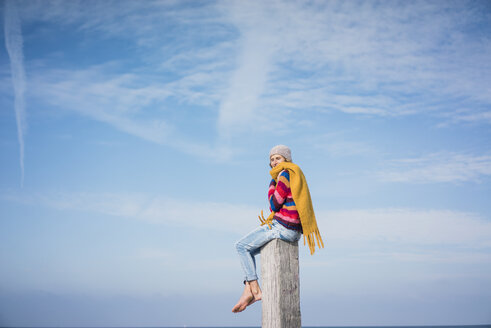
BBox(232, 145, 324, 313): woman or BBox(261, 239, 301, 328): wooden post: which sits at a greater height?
BBox(232, 145, 324, 313): woman

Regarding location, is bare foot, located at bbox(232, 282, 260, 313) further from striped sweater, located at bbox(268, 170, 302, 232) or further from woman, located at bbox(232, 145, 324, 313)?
striped sweater, located at bbox(268, 170, 302, 232)

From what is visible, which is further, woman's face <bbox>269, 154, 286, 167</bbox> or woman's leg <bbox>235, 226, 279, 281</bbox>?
woman's face <bbox>269, 154, 286, 167</bbox>

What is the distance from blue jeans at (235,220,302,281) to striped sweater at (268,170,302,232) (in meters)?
0.09

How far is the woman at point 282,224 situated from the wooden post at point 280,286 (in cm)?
17

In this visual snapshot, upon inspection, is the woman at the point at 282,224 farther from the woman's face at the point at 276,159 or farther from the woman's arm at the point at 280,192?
the woman's face at the point at 276,159

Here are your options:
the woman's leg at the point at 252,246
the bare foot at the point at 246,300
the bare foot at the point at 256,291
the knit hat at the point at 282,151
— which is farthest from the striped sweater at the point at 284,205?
the bare foot at the point at 246,300

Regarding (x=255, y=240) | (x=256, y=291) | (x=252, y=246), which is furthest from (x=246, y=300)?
(x=255, y=240)

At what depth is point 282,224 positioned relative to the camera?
20.4ft

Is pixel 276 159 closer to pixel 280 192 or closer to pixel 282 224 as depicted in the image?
pixel 280 192

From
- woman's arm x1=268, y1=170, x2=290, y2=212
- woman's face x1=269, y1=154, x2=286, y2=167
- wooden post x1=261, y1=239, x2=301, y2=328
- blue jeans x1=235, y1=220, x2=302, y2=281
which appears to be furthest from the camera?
woman's face x1=269, y1=154, x2=286, y2=167

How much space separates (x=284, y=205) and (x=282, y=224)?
11.7 inches

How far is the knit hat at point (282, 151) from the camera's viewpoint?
22.0 feet

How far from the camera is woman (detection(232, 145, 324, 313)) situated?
621 cm

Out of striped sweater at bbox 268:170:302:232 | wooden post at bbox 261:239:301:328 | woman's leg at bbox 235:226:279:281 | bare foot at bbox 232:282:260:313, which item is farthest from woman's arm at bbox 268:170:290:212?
bare foot at bbox 232:282:260:313
